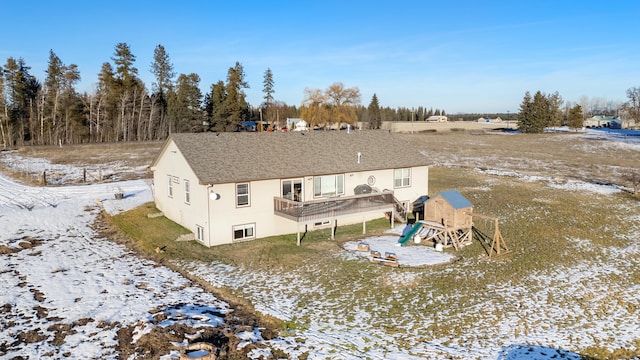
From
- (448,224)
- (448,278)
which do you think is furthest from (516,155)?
(448,278)

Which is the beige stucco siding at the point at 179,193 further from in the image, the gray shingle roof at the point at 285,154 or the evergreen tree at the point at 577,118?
the evergreen tree at the point at 577,118

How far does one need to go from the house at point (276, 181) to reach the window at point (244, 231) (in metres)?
0.05

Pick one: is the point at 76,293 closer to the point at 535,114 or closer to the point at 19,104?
the point at 19,104

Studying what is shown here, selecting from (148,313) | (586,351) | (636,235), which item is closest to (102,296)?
(148,313)

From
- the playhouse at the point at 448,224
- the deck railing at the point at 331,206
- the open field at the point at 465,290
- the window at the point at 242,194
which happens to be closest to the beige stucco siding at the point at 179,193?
the open field at the point at 465,290

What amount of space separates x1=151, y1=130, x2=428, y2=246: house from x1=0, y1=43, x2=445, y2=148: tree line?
118 feet

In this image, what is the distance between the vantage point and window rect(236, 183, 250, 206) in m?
21.4

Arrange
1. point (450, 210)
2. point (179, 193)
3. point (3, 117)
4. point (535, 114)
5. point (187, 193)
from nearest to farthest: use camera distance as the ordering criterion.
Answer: point (450, 210), point (187, 193), point (179, 193), point (3, 117), point (535, 114)

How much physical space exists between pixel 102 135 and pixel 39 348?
6830 cm

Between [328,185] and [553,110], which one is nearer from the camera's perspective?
[328,185]

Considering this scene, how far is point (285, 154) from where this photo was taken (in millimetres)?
23953

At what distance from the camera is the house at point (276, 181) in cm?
2111

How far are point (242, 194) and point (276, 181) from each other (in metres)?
1.94

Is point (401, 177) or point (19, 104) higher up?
point (19, 104)
